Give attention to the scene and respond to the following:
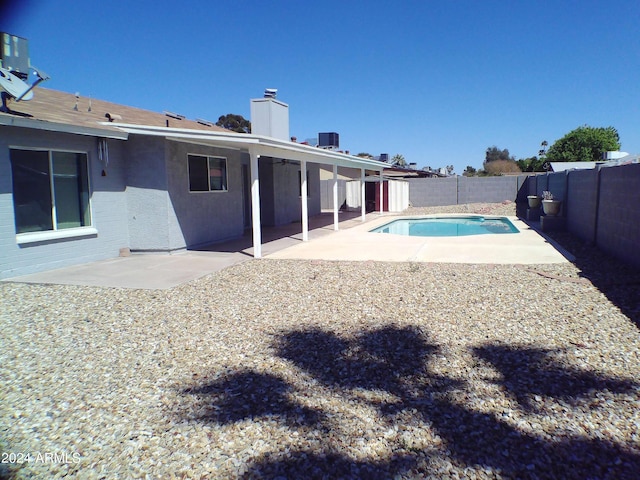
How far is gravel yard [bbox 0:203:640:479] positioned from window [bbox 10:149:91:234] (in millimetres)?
2038

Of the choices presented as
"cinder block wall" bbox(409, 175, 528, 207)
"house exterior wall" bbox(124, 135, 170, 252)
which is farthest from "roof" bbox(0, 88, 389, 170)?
"cinder block wall" bbox(409, 175, 528, 207)

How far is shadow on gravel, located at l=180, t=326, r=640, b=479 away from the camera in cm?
289

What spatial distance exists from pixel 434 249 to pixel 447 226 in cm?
1014

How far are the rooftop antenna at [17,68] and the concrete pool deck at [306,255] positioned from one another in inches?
145

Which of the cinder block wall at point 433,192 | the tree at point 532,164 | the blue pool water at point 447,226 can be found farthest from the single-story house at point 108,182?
the tree at point 532,164

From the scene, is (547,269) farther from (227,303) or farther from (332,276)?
(227,303)

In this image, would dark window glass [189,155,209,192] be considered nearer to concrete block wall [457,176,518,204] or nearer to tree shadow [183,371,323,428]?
tree shadow [183,371,323,428]

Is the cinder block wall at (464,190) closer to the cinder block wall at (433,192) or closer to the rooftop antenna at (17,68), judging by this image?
the cinder block wall at (433,192)

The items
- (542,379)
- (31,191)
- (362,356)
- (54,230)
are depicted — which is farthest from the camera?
(54,230)

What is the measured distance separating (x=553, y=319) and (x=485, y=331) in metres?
1.10

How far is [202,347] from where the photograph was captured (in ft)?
16.8

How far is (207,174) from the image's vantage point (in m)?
12.7

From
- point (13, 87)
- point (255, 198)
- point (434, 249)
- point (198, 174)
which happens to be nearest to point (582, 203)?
point (434, 249)

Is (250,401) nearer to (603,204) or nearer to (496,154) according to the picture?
(603,204)
